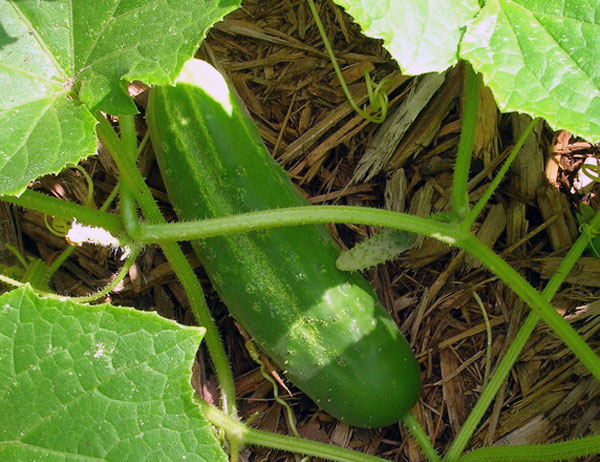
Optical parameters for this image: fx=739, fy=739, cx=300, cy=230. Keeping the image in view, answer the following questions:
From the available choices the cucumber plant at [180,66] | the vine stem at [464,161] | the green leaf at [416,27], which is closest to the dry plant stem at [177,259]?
the cucumber plant at [180,66]

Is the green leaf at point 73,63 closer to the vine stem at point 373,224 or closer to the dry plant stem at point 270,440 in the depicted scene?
the vine stem at point 373,224

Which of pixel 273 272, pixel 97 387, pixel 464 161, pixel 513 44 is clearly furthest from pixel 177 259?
pixel 513 44

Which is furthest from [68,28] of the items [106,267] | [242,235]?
[106,267]

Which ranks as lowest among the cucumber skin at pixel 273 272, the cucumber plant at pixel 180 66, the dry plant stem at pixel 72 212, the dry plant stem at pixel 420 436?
the dry plant stem at pixel 420 436

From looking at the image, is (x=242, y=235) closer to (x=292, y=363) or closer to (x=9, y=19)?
(x=292, y=363)

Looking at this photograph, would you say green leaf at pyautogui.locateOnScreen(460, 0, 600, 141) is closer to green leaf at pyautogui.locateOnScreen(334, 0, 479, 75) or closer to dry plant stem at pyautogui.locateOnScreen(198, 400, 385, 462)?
green leaf at pyautogui.locateOnScreen(334, 0, 479, 75)

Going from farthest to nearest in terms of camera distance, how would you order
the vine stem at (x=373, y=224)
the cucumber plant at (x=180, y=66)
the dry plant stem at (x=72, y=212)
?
the dry plant stem at (x=72, y=212), the vine stem at (x=373, y=224), the cucumber plant at (x=180, y=66)
